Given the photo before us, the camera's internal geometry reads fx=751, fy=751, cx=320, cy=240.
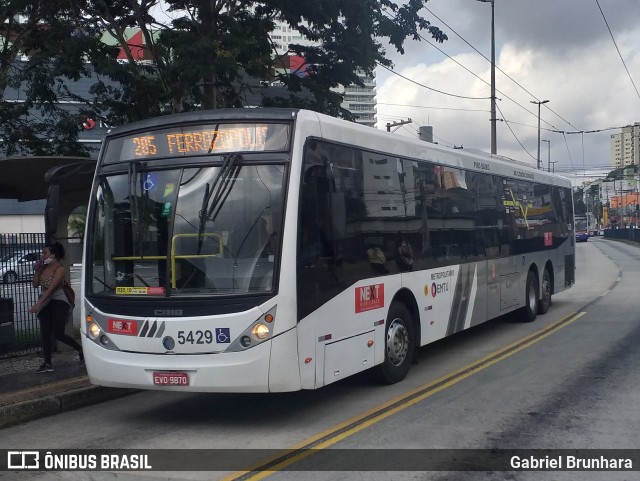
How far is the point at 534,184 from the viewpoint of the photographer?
1627cm

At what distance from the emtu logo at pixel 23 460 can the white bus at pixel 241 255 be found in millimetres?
1090

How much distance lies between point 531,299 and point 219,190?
10.1m

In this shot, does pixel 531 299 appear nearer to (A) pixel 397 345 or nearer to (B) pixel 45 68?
(A) pixel 397 345

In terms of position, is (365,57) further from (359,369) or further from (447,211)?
(359,369)

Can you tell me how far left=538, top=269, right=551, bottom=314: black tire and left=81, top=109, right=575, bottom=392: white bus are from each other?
813 centimetres

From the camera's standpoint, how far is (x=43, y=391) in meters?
9.01

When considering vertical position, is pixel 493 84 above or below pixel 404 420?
above

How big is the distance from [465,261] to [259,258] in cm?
553

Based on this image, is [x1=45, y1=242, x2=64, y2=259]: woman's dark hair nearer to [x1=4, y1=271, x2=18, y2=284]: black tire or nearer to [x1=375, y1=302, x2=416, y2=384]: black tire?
[x1=4, y1=271, x2=18, y2=284]: black tire

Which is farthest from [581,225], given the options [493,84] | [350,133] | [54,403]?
[54,403]

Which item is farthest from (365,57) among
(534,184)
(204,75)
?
(534,184)

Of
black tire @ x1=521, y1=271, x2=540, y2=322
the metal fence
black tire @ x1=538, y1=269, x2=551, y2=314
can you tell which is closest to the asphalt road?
the metal fence

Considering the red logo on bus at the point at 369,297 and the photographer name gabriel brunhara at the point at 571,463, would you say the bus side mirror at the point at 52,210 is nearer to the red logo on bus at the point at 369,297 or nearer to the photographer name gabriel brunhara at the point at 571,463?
the red logo on bus at the point at 369,297

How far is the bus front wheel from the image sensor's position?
50.8ft
